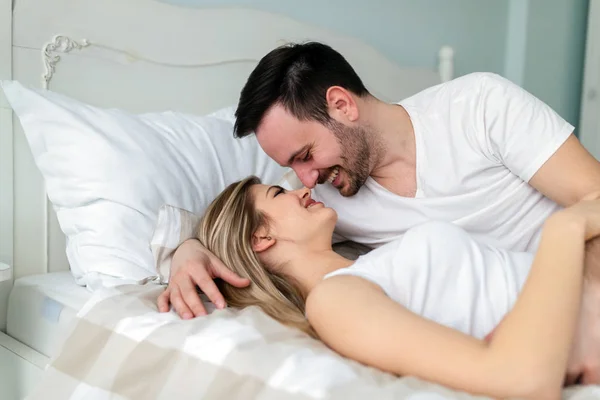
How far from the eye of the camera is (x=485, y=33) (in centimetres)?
269

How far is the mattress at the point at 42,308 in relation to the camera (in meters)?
1.21

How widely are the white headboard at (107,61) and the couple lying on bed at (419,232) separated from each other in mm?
407

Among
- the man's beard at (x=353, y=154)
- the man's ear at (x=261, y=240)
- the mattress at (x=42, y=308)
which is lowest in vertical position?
the mattress at (x=42, y=308)

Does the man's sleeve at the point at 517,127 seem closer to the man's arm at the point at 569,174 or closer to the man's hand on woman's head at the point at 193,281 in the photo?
the man's arm at the point at 569,174


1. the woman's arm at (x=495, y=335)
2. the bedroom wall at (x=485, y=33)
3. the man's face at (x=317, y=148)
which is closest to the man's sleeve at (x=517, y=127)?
the man's face at (x=317, y=148)

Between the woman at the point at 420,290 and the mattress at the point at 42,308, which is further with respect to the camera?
the mattress at the point at 42,308

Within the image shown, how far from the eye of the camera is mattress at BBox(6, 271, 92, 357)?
121 cm

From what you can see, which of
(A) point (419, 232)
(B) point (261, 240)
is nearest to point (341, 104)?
(B) point (261, 240)

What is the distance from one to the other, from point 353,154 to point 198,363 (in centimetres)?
72

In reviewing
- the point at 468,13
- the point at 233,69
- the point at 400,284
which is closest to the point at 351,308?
the point at 400,284

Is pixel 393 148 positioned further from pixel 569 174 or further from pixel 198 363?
pixel 198 363

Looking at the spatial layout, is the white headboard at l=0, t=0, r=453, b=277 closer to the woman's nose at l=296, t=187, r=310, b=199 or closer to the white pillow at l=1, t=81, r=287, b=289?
the white pillow at l=1, t=81, r=287, b=289

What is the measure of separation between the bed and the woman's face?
0.83 feet

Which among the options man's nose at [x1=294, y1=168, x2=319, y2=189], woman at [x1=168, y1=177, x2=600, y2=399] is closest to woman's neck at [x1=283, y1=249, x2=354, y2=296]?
woman at [x1=168, y1=177, x2=600, y2=399]
